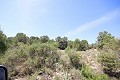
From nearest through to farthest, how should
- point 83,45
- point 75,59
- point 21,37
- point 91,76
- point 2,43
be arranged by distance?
1. point 91,76
2. point 2,43
3. point 75,59
4. point 83,45
5. point 21,37

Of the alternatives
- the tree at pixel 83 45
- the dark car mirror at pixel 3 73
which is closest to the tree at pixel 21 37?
the tree at pixel 83 45

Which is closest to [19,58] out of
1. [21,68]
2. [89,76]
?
[21,68]

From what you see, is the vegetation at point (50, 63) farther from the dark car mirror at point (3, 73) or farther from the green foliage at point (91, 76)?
the dark car mirror at point (3, 73)

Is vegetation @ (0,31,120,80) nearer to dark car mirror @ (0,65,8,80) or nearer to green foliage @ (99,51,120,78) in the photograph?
green foliage @ (99,51,120,78)

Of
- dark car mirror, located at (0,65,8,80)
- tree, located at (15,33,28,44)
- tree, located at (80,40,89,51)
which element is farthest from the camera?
tree, located at (15,33,28,44)

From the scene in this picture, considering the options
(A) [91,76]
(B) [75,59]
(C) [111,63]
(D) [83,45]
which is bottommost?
(A) [91,76]

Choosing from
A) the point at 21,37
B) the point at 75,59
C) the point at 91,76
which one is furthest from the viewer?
the point at 21,37

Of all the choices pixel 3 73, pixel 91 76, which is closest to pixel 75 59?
pixel 91 76

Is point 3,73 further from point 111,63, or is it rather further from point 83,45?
point 83,45

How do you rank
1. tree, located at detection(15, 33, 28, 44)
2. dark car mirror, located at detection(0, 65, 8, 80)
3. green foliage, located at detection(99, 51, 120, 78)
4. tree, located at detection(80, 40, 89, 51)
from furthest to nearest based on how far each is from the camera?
tree, located at detection(15, 33, 28, 44) < tree, located at detection(80, 40, 89, 51) < green foliage, located at detection(99, 51, 120, 78) < dark car mirror, located at detection(0, 65, 8, 80)

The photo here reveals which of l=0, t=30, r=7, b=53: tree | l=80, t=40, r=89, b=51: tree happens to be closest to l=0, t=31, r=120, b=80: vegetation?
l=0, t=30, r=7, b=53: tree

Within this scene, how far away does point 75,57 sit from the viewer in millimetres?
19875

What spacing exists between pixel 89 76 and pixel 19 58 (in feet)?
24.1

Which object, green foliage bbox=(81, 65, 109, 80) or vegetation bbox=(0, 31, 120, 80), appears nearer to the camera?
green foliage bbox=(81, 65, 109, 80)
